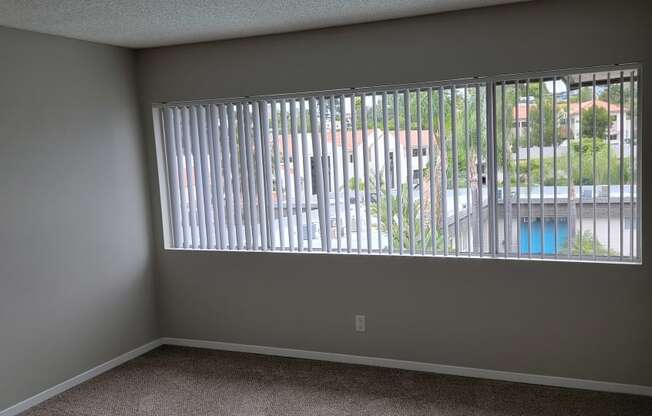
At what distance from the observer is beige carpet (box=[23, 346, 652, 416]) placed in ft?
10.9

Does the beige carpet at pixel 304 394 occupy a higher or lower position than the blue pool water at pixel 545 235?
lower

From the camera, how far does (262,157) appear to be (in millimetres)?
4207

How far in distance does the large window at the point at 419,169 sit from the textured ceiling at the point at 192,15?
483 mm

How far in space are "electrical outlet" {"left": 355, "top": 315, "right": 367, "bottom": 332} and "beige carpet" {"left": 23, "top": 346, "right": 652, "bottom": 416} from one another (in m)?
0.25

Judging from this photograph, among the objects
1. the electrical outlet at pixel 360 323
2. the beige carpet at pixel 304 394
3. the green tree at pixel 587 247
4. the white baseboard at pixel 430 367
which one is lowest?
the beige carpet at pixel 304 394

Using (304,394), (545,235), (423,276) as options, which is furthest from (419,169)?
(304,394)

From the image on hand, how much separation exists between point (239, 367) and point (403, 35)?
2.45 meters

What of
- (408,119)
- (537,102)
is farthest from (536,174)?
(408,119)

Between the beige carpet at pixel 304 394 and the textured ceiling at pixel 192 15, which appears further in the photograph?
the beige carpet at pixel 304 394

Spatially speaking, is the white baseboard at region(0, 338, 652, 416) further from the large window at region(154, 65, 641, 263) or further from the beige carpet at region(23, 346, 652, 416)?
the large window at region(154, 65, 641, 263)

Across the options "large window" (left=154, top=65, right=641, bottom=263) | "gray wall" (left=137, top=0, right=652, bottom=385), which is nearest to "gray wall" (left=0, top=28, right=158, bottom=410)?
"gray wall" (left=137, top=0, right=652, bottom=385)

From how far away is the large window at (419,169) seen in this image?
3.34m

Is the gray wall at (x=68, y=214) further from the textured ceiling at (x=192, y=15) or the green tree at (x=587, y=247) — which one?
the green tree at (x=587, y=247)

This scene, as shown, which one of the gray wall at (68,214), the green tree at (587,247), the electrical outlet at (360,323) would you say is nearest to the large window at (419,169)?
the green tree at (587,247)
